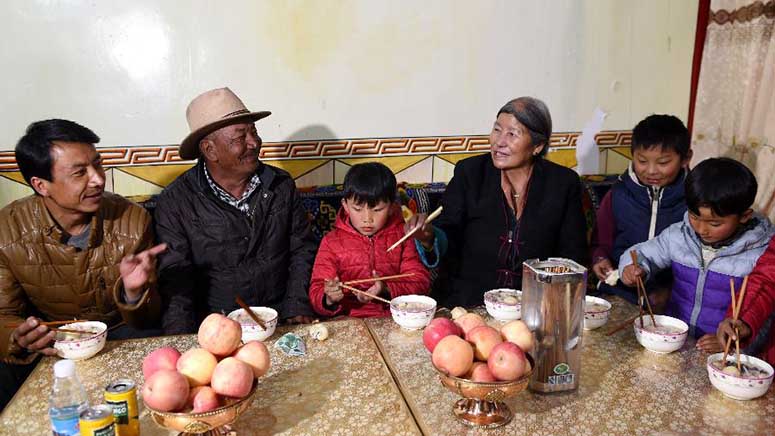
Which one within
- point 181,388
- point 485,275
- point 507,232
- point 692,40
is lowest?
point 485,275

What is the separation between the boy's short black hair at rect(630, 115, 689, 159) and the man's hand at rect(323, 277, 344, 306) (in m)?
1.53

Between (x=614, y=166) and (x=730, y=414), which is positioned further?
(x=614, y=166)

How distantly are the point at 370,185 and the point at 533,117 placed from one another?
806mm

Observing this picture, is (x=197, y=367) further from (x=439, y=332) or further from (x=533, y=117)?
(x=533, y=117)

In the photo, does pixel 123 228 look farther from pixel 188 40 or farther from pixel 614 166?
pixel 614 166

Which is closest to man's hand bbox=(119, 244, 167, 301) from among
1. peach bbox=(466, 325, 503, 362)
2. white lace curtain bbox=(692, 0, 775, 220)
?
peach bbox=(466, 325, 503, 362)

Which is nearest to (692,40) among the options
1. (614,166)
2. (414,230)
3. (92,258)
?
(614,166)

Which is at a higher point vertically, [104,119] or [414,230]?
[104,119]

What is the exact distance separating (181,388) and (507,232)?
183 cm

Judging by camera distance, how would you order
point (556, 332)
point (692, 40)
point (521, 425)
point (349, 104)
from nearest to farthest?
point (521, 425), point (556, 332), point (349, 104), point (692, 40)

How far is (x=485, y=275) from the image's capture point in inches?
110

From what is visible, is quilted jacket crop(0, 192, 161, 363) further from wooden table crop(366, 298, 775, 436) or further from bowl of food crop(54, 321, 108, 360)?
wooden table crop(366, 298, 775, 436)

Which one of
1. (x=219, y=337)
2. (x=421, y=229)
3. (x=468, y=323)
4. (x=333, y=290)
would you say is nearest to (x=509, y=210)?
(x=421, y=229)

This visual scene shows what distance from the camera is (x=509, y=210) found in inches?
109
